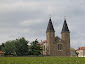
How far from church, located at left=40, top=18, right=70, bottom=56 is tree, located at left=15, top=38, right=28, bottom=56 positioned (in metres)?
11.8

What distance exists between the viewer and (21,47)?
219ft

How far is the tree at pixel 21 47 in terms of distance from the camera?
66.2 meters

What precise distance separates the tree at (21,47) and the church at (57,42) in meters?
11.8

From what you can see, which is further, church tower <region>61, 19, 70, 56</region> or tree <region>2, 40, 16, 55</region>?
church tower <region>61, 19, 70, 56</region>

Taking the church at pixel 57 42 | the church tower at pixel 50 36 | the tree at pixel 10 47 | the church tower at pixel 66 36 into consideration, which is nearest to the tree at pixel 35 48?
the church at pixel 57 42

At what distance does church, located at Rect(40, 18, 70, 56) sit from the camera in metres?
74.4

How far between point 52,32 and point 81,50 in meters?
43.9

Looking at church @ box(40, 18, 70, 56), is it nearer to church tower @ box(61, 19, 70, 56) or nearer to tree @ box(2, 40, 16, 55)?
church tower @ box(61, 19, 70, 56)

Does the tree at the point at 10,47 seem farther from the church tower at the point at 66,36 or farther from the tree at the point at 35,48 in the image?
the church tower at the point at 66,36

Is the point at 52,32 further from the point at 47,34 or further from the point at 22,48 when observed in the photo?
the point at 22,48

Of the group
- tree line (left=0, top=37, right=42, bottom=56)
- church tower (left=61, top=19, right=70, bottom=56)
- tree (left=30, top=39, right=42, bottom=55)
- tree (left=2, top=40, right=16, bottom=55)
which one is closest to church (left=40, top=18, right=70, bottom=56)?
church tower (left=61, top=19, right=70, bottom=56)

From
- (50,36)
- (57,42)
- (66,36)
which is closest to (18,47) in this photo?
(50,36)

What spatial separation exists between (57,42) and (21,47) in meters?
17.5

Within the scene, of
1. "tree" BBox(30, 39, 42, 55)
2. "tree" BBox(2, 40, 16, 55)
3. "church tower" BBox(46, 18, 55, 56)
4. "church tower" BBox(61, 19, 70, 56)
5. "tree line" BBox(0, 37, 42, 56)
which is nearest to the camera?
"tree line" BBox(0, 37, 42, 56)
